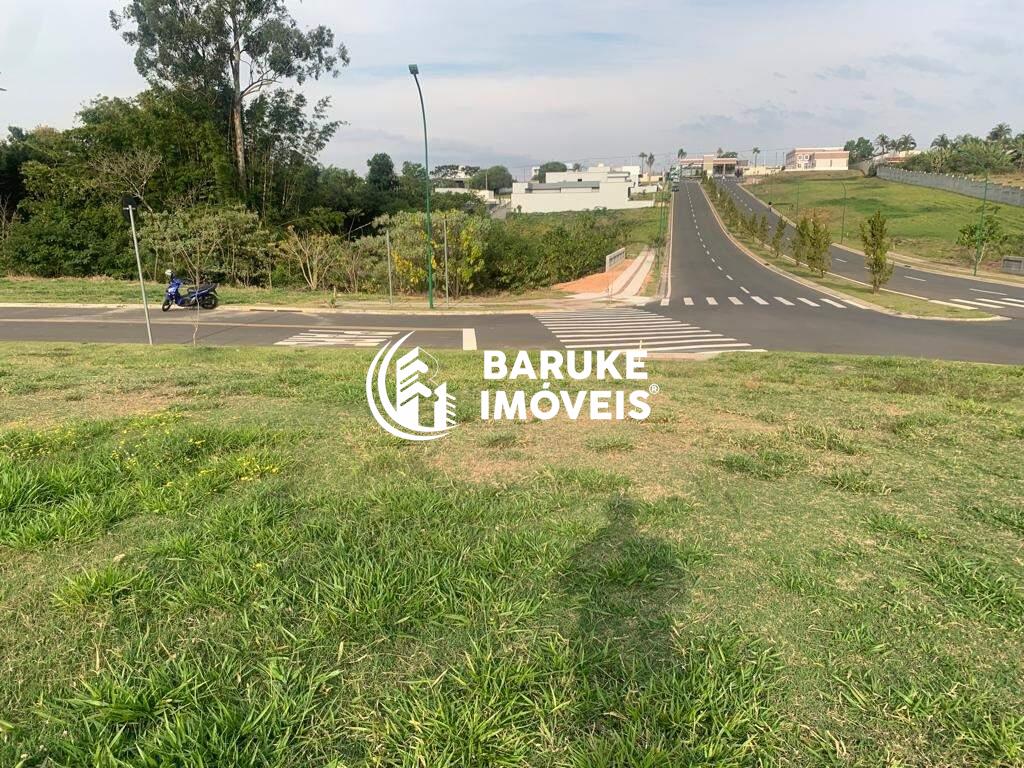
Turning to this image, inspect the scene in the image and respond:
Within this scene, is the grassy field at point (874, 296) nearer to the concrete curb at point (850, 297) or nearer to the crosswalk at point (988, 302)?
the concrete curb at point (850, 297)

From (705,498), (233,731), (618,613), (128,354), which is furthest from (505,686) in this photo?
(128,354)

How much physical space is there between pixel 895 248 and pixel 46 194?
203 ft

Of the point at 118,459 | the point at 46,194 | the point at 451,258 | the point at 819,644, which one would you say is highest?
the point at 46,194

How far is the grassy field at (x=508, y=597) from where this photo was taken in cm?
207

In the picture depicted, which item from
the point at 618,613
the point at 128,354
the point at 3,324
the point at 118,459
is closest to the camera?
the point at 618,613

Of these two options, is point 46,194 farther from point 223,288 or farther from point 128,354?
point 128,354

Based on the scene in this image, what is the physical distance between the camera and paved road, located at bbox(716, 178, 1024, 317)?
24597mm

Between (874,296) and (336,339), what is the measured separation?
24.4m

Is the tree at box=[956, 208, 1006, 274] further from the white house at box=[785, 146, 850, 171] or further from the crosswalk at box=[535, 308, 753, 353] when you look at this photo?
the white house at box=[785, 146, 850, 171]

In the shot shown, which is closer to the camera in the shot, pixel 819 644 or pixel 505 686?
pixel 505 686

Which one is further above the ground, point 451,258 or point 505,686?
point 451,258

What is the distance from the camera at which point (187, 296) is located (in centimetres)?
2106

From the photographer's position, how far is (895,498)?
382 centimetres

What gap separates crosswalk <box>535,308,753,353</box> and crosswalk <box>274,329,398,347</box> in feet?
16.7
